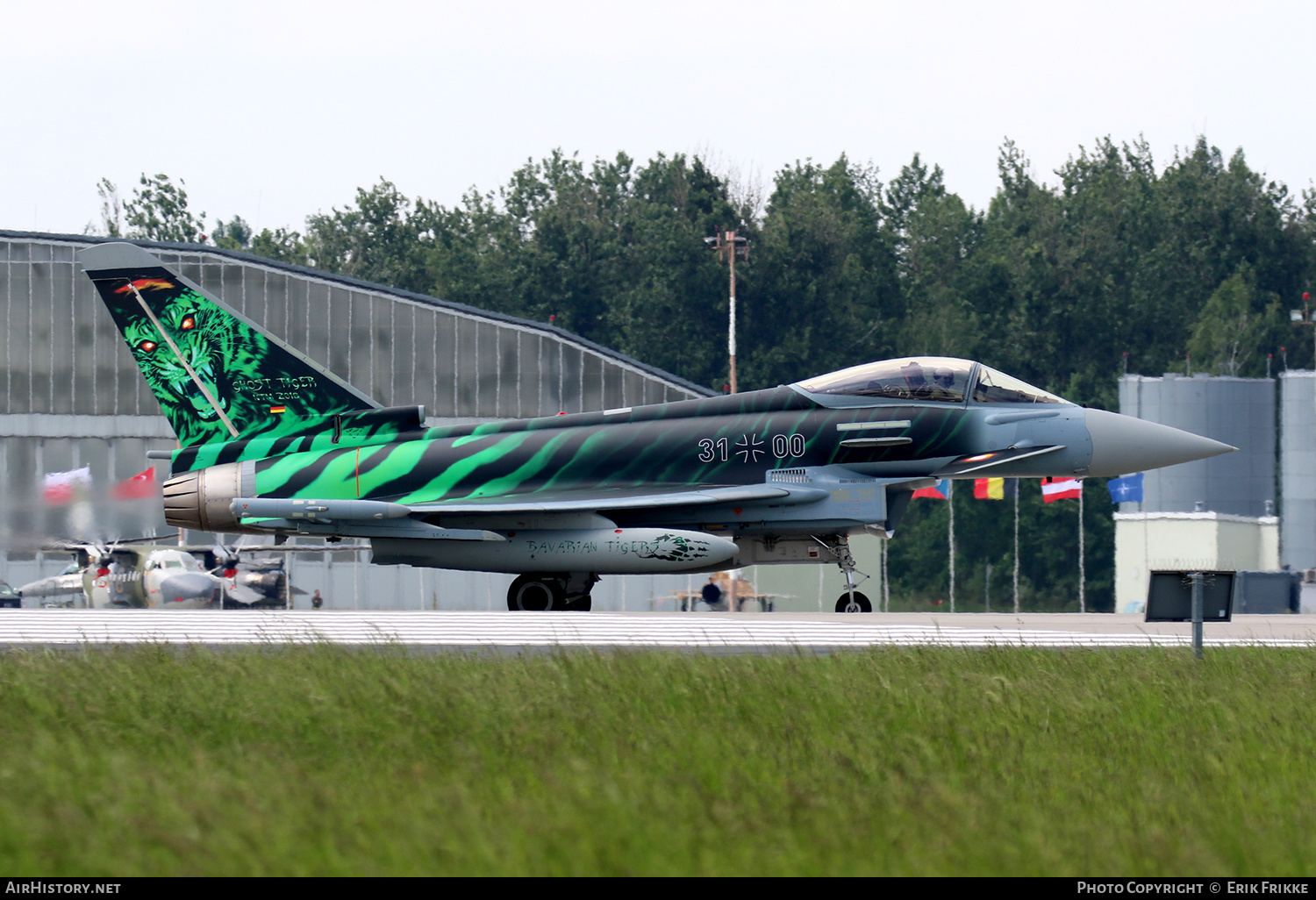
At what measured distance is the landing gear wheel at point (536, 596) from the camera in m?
19.6

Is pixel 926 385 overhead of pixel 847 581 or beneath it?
overhead

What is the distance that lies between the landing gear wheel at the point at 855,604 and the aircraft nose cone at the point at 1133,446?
344 cm

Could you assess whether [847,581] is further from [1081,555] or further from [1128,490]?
[1081,555]

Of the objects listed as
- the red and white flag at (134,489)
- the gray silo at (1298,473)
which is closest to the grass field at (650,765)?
the red and white flag at (134,489)

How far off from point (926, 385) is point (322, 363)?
78.0ft

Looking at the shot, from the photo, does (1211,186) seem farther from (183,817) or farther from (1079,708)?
(183,817)

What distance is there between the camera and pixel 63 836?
573 cm

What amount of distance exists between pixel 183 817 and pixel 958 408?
14.4m

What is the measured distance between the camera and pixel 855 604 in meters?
19.8

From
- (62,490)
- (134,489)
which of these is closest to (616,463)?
(134,489)

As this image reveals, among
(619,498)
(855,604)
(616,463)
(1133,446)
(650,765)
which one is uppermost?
(1133,446)

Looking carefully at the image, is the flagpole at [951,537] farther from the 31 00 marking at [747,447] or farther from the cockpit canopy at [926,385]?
the 31 00 marking at [747,447]

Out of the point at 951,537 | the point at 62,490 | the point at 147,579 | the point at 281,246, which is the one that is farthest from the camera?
the point at 281,246
